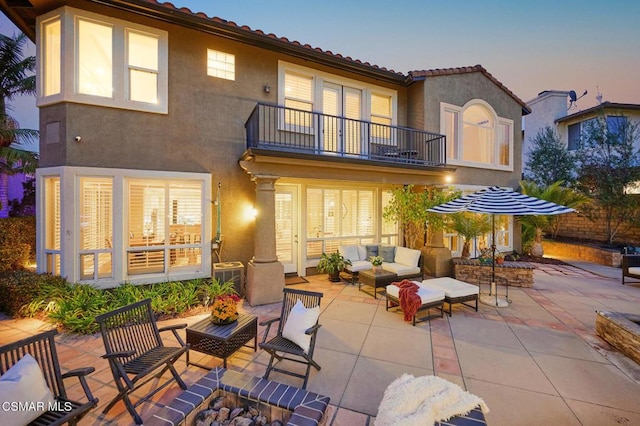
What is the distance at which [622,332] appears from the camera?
4531mm

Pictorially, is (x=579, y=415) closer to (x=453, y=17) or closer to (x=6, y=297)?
(x=6, y=297)

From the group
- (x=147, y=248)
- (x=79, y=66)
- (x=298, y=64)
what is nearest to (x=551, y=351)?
(x=147, y=248)

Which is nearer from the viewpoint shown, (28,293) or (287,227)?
(28,293)

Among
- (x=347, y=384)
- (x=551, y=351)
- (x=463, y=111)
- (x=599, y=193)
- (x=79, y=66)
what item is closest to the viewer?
(x=347, y=384)

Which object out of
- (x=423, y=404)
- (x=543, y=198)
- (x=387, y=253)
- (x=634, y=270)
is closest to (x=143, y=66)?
(x=387, y=253)

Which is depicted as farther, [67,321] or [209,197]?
[209,197]

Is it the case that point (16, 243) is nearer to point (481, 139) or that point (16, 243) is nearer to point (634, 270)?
point (481, 139)

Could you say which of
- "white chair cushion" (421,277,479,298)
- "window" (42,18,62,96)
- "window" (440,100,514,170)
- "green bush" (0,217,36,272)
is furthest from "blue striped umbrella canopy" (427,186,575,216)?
"green bush" (0,217,36,272)

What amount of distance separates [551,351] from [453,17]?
682 inches

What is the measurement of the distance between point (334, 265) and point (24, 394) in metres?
7.15

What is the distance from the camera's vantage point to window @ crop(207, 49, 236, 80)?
7.54m

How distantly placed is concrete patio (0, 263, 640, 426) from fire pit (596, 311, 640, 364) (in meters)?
0.14

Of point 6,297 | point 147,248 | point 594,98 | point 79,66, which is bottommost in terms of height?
point 6,297

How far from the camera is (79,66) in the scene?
20.8 ft
